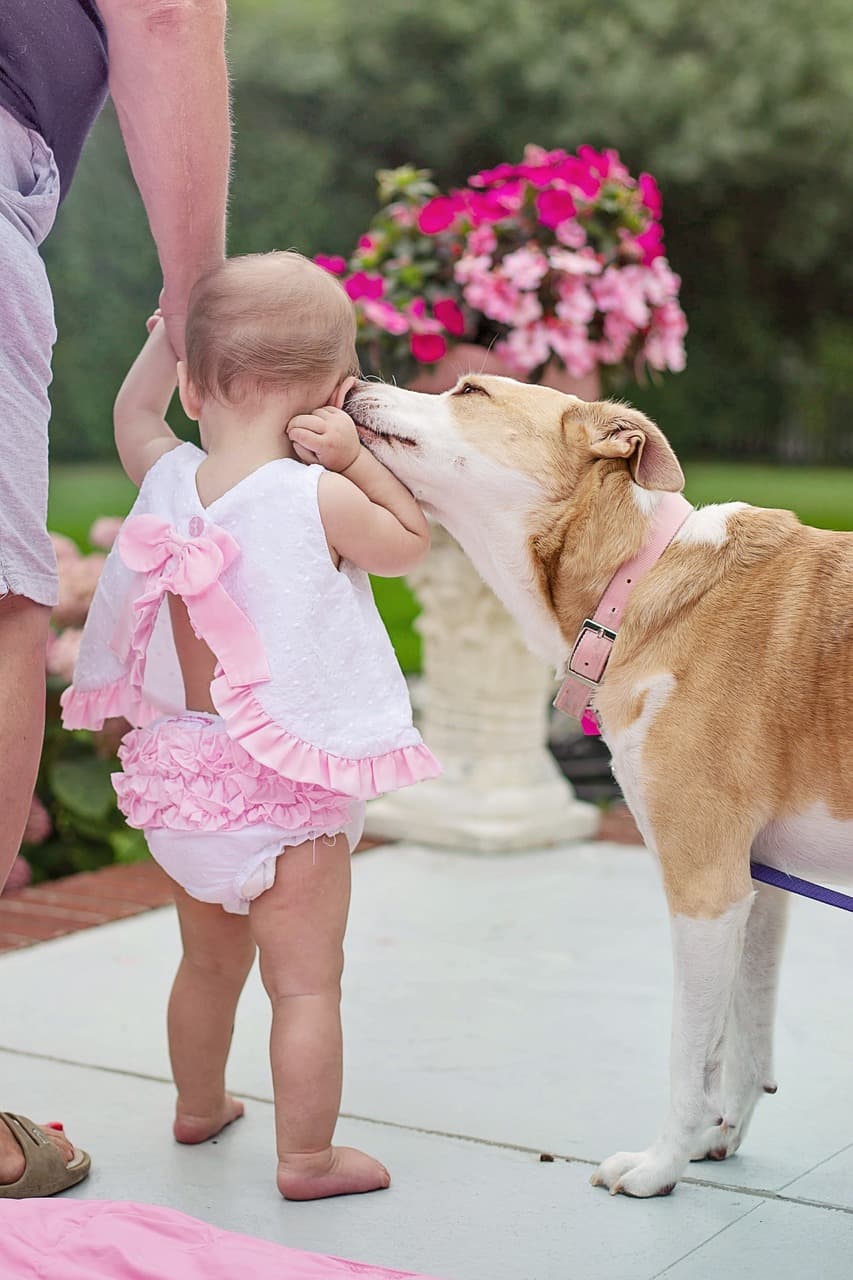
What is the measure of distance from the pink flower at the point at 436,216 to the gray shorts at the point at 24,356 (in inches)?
111

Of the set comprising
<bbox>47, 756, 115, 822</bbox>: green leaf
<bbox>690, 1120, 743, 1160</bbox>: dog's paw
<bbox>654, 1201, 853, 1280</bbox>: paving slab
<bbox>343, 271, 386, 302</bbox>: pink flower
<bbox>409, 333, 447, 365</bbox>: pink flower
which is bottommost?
<bbox>47, 756, 115, 822</bbox>: green leaf

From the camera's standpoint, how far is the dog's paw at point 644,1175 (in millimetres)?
2641

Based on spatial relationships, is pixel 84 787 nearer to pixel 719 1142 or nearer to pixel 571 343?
pixel 571 343

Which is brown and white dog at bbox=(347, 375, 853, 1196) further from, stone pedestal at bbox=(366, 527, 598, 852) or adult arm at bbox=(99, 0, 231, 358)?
stone pedestal at bbox=(366, 527, 598, 852)

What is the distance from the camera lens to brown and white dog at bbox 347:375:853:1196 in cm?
258

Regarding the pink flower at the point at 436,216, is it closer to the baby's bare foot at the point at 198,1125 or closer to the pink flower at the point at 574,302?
the pink flower at the point at 574,302

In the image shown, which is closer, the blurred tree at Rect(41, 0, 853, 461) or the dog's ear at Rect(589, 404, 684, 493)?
the dog's ear at Rect(589, 404, 684, 493)

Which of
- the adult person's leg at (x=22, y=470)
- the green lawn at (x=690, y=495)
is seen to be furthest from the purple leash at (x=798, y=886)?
the green lawn at (x=690, y=495)

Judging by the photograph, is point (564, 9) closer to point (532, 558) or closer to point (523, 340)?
point (523, 340)

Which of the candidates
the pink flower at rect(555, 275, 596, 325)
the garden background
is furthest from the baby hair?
the garden background

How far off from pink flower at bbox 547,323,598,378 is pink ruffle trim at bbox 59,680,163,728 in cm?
260

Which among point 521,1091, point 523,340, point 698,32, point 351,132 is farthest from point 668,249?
point 521,1091

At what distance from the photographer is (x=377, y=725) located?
102 inches

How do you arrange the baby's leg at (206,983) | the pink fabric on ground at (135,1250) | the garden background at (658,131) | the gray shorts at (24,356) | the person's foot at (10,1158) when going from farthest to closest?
the garden background at (658,131), the baby's leg at (206,983), the person's foot at (10,1158), the gray shorts at (24,356), the pink fabric on ground at (135,1250)
